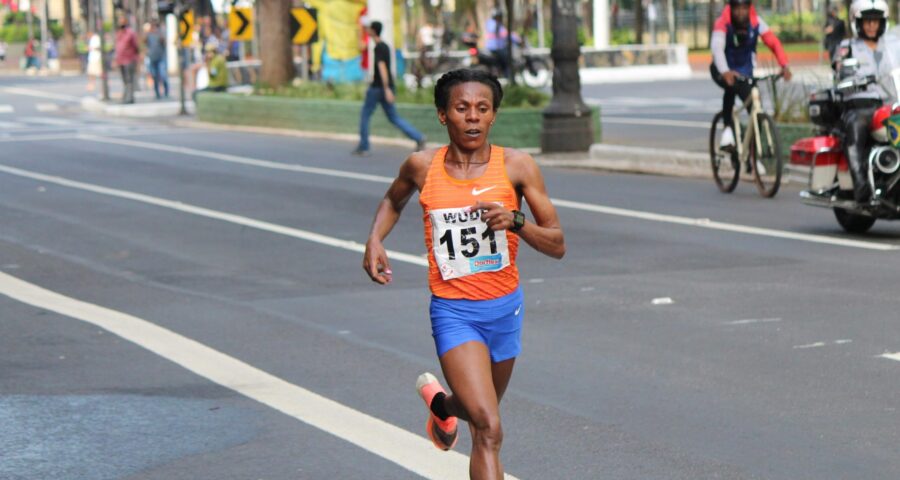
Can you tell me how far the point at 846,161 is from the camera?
1326cm

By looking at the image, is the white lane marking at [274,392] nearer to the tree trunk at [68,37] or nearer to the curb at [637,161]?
the curb at [637,161]

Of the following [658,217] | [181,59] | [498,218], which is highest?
[498,218]

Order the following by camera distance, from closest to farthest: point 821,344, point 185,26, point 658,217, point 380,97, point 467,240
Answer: point 467,240 → point 821,344 → point 658,217 → point 380,97 → point 185,26

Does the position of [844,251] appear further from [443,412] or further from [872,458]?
[443,412]

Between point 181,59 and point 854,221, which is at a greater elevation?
point 181,59

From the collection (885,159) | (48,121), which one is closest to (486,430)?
(885,159)

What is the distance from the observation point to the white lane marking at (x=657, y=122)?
26480 mm

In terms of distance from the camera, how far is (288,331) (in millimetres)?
9719

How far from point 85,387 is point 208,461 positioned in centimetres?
173

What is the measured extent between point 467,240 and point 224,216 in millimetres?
10890

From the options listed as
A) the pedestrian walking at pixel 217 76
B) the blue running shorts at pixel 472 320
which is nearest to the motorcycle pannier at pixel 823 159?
the blue running shorts at pixel 472 320

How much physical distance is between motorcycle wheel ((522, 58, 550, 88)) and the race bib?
39.5 meters

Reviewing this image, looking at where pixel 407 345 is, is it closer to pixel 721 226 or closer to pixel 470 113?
pixel 470 113

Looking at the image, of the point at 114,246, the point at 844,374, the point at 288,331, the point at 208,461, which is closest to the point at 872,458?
the point at 844,374
